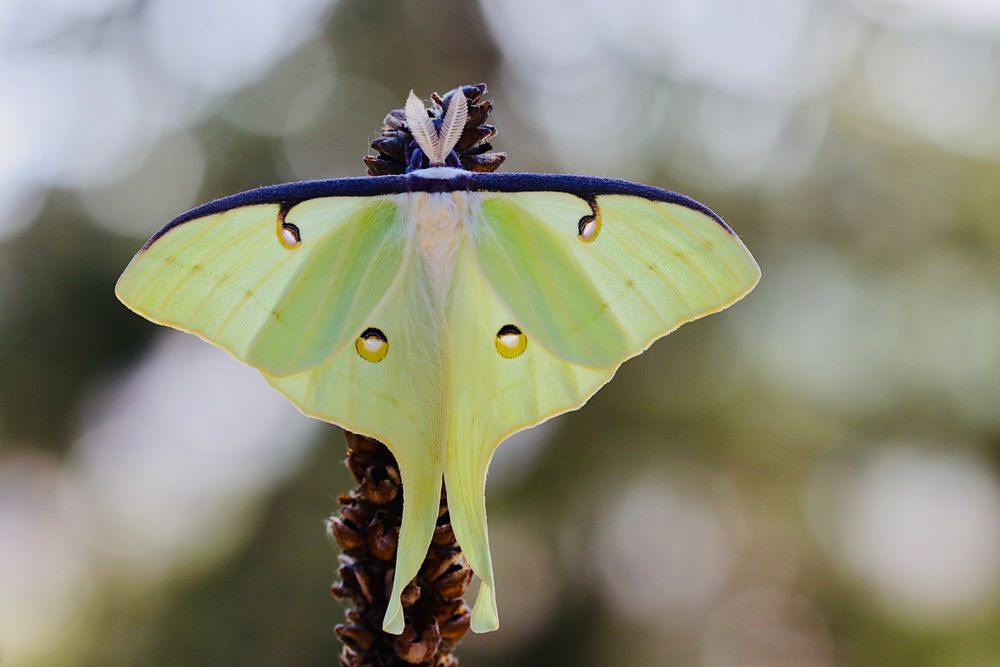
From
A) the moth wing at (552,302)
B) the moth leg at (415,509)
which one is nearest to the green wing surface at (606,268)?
the moth wing at (552,302)

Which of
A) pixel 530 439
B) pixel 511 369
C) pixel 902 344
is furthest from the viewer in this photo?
pixel 530 439

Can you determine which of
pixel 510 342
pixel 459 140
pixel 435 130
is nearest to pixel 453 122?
pixel 435 130

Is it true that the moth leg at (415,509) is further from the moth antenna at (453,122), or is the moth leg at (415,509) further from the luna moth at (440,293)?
the moth antenna at (453,122)

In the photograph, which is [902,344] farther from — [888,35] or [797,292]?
[888,35]

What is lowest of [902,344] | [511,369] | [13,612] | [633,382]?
[13,612]

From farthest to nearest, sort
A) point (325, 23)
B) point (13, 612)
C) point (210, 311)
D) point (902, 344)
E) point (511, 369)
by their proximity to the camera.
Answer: point (325, 23)
point (902, 344)
point (13, 612)
point (511, 369)
point (210, 311)

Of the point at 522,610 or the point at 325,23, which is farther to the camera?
the point at 325,23

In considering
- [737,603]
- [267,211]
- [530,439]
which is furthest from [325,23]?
[267,211]

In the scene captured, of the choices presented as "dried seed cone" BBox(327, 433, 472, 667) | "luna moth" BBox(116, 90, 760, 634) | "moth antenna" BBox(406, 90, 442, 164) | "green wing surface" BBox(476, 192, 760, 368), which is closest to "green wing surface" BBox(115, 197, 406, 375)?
"luna moth" BBox(116, 90, 760, 634)
